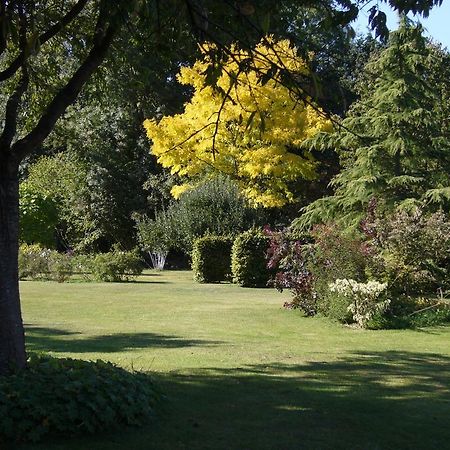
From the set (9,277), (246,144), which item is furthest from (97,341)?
(246,144)

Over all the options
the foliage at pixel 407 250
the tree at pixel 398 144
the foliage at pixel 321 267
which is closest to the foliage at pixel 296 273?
the foliage at pixel 321 267

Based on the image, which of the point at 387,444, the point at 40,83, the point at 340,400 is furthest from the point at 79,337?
the point at 387,444

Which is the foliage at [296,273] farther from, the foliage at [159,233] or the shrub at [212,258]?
the foliage at [159,233]

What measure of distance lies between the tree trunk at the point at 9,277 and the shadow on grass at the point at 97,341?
3.79 meters

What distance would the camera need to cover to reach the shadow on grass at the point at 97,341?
9883 millimetres

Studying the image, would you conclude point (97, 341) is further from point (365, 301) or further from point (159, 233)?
point (159, 233)

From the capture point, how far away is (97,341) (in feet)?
35.4

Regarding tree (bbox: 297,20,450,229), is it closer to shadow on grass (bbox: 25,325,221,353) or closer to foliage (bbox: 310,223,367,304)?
foliage (bbox: 310,223,367,304)

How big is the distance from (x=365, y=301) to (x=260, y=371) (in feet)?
17.9

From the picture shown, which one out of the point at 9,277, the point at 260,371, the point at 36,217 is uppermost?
the point at 36,217

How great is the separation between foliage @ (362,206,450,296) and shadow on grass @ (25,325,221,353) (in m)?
5.30

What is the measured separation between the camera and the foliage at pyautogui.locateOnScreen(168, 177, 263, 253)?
92.0ft

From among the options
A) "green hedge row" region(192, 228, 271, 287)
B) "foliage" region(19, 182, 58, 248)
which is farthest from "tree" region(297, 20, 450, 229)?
"foliage" region(19, 182, 58, 248)

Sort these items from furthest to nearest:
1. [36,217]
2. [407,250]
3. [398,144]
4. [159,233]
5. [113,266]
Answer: [36,217] < [159,233] < [113,266] < [398,144] < [407,250]
